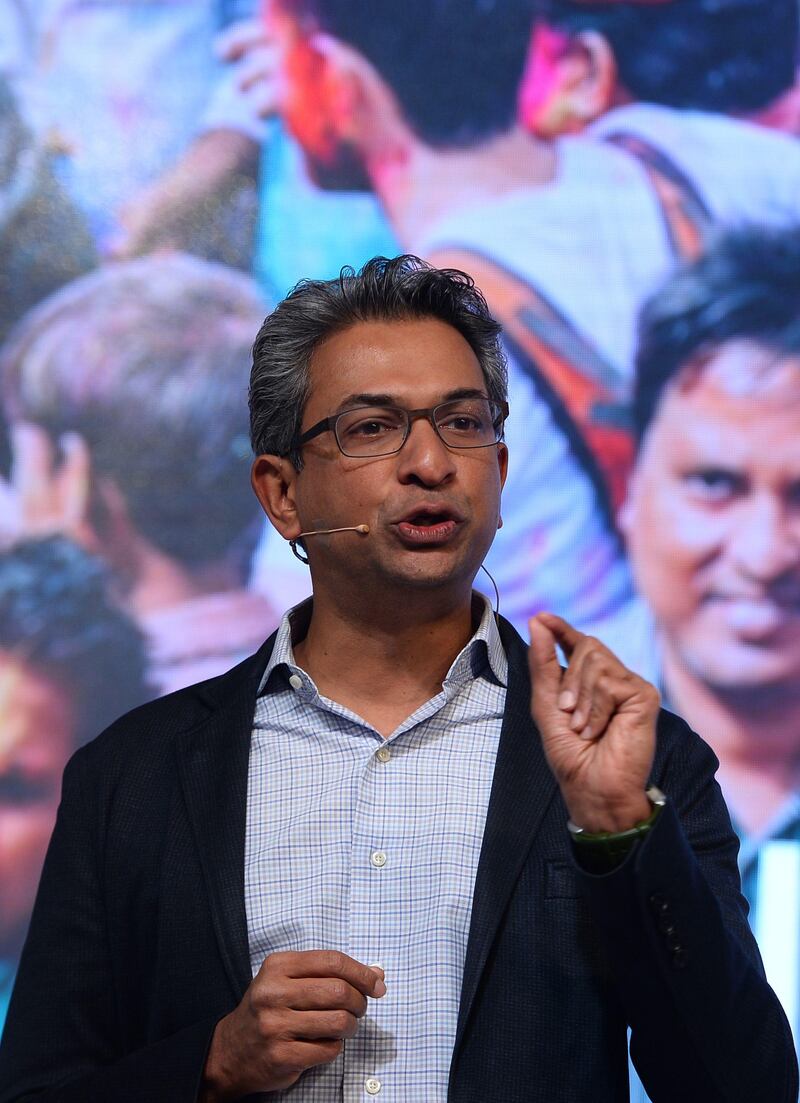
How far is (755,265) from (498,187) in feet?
1.87

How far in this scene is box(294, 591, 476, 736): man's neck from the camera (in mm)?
1838

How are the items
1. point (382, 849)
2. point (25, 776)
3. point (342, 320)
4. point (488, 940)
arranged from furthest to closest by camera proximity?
point (25, 776)
point (342, 320)
point (382, 849)
point (488, 940)

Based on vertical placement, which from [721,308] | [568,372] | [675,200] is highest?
[675,200]

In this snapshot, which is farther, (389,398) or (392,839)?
(389,398)

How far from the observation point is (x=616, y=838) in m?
1.41

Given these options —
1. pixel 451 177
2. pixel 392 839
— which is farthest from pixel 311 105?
pixel 392 839

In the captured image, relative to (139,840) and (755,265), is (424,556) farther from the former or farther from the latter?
(755,265)

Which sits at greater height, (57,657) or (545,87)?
(545,87)

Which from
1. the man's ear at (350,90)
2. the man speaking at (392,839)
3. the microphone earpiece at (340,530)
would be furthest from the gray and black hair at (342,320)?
the man's ear at (350,90)

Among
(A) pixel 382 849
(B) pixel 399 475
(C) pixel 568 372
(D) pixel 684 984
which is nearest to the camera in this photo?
(D) pixel 684 984

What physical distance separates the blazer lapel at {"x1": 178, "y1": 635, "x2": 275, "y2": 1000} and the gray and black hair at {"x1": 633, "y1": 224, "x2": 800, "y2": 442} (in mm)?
1246

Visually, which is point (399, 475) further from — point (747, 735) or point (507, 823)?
point (747, 735)

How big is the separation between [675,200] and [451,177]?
0.48 meters

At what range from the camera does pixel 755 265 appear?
2.82 meters
